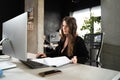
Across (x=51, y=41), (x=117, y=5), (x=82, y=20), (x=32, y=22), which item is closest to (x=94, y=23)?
(x=82, y=20)

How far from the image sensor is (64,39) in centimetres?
221

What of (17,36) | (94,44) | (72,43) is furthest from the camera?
(94,44)

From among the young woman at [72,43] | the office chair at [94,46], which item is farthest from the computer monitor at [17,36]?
the office chair at [94,46]

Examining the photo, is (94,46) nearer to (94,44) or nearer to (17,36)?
(94,44)

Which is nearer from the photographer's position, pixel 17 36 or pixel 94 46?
pixel 17 36

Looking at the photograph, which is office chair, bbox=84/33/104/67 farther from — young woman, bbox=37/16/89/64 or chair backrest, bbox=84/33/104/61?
young woman, bbox=37/16/89/64

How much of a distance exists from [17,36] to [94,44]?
1308 mm

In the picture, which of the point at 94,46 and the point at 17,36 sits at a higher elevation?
the point at 17,36

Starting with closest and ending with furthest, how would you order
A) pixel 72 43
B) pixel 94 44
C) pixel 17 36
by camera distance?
pixel 17 36, pixel 72 43, pixel 94 44

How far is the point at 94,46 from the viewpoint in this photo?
2199 millimetres

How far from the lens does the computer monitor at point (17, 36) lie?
1081mm

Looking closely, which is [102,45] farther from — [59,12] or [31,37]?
[59,12]

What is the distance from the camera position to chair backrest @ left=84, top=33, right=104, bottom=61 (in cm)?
216

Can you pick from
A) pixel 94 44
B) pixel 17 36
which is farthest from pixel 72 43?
pixel 17 36
